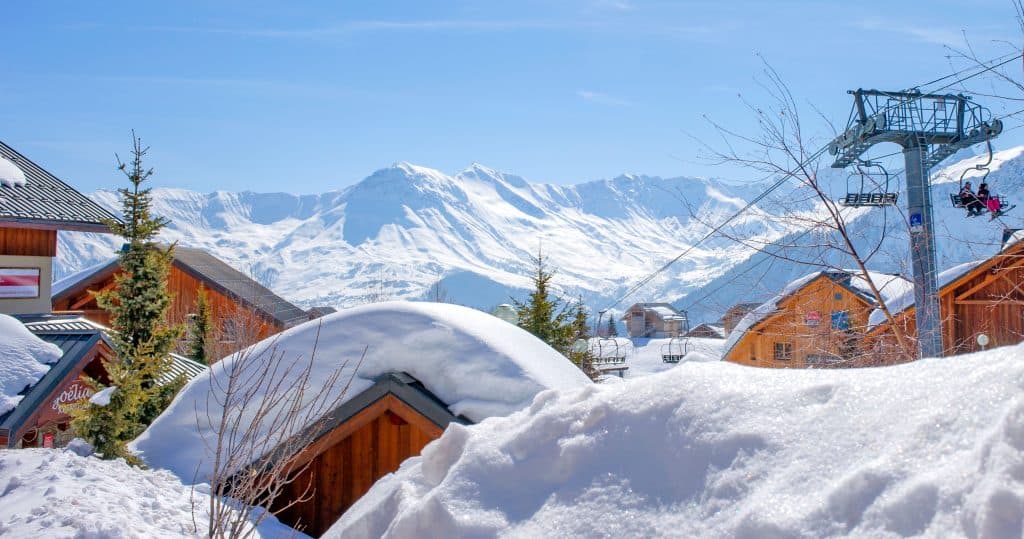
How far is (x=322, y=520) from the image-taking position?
7906 mm

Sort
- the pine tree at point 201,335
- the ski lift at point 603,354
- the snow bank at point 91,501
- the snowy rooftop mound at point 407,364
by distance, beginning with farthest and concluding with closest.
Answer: the ski lift at point 603,354
the pine tree at point 201,335
the snowy rooftop mound at point 407,364
the snow bank at point 91,501

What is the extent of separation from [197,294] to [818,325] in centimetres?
2327

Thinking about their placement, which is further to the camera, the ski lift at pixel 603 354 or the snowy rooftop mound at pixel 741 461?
the ski lift at pixel 603 354

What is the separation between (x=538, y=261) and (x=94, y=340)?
10994mm

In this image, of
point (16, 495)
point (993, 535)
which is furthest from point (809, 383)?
point (16, 495)

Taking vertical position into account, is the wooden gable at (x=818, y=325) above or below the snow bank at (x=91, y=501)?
above

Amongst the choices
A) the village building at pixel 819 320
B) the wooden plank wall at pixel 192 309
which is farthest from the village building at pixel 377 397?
the wooden plank wall at pixel 192 309

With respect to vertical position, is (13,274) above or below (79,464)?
above

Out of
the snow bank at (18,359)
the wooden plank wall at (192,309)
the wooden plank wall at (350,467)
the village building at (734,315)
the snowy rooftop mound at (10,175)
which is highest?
the snowy rooftop mound at (10,175)

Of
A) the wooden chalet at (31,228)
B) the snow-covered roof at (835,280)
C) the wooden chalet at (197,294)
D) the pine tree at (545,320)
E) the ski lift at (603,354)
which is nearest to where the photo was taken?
the snow-covered roof at (835,280)

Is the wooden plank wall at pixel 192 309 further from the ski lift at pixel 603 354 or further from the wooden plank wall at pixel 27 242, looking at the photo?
the ski lift at pixel 603 354

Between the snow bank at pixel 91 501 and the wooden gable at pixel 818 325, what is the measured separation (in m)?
6.13

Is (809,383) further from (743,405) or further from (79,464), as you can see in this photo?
(79,464)

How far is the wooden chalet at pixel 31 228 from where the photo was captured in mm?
16891
